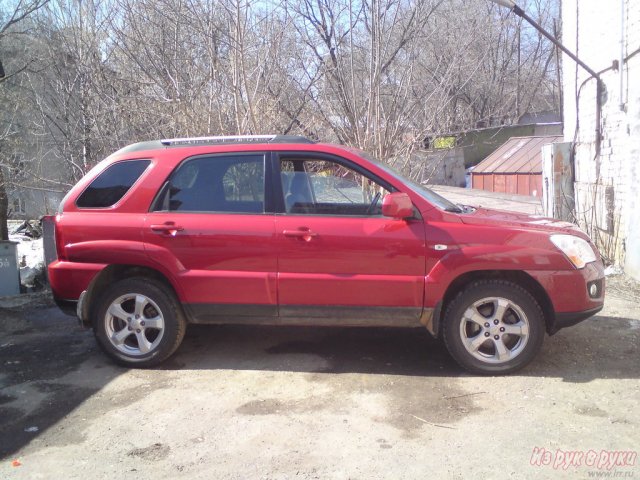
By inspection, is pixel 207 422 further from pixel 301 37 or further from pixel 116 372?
pixel 301 37

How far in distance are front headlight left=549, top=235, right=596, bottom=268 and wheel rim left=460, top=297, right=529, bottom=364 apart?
553 mm

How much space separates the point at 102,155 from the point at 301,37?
4019 mm

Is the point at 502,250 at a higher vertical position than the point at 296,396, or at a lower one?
higher

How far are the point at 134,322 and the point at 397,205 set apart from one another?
7.72ft

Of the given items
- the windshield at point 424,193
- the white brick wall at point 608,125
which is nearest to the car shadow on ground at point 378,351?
the windshield at point 424,193

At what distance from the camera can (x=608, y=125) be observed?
8102 millimetres

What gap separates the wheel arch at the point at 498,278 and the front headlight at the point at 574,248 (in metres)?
0.31

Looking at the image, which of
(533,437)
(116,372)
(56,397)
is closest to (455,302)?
(533,437)

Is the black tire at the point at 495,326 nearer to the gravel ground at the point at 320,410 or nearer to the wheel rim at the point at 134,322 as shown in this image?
the gravel ground at the point at 320,410

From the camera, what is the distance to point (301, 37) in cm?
952

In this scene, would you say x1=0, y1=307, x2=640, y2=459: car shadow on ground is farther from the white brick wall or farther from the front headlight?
the white brick wall

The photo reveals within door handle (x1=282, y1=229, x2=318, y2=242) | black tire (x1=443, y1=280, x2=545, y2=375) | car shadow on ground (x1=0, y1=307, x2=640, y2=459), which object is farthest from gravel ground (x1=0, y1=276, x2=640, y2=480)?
door handle (x1=282, y1=229, x2=318, y2=242)

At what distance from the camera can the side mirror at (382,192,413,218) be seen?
420 centimetres

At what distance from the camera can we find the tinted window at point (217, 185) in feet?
15.0
